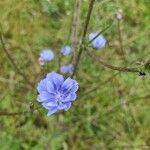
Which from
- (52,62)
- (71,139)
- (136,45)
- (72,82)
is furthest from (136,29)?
(72,82)

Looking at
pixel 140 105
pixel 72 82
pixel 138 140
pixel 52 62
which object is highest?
pixel 52 62

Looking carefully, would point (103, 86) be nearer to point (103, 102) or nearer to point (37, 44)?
point (103, 102)

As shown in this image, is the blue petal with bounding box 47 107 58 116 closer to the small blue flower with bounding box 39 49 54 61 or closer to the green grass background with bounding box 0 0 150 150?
the green grass background with bounding box 0 0 150 150

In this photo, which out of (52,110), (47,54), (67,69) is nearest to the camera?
(52,110)

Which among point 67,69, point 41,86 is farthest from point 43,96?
point 67,69

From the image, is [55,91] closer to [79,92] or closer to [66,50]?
[66,50]

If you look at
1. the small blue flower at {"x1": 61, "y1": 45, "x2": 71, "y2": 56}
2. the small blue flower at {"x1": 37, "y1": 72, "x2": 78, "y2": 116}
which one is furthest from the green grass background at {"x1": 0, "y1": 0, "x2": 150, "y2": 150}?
the small blue flower at {"x1": 37, "y1": 72, "x2": 78, "y2": 116}

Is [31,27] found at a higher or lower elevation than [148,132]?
higher
